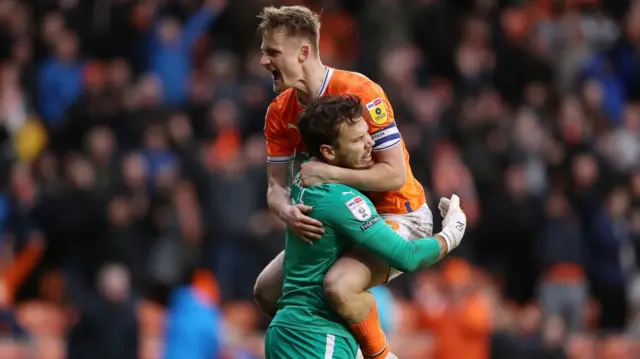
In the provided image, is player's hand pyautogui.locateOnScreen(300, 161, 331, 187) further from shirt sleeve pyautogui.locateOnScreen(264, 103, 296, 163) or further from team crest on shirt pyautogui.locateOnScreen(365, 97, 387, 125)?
shirt sleeve pyautogui.locateOnScreen(264, 103, 296, 163)

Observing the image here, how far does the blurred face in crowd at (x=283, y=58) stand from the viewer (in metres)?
6.86

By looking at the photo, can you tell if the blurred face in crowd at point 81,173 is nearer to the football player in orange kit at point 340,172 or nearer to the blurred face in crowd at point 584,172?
the blurred face in crowd at point 584,172

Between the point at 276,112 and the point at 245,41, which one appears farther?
the point at 245,41

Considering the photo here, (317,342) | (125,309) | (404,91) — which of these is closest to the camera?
(317,342)

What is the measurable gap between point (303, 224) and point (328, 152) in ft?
1.22

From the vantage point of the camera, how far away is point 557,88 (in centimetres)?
1923

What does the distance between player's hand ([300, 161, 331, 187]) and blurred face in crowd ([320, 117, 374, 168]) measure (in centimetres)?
6

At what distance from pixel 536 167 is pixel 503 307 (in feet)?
6.92

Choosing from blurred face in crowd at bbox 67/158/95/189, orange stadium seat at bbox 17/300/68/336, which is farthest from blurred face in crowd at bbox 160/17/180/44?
orange stadium seat at bbox 17/300/68/336

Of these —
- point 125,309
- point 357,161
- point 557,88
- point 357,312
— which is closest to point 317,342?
point 357,312

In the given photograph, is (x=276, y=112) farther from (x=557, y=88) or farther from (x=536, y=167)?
(x=557, y=88)

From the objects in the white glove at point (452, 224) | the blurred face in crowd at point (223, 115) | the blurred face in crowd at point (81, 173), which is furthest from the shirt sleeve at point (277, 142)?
the blurred face in crowd at point (223, 115)

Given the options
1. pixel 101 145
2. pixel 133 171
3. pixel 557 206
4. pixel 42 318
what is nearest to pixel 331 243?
pixel 42 318

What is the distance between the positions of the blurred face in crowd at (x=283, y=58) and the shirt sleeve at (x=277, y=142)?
371 millimetres
